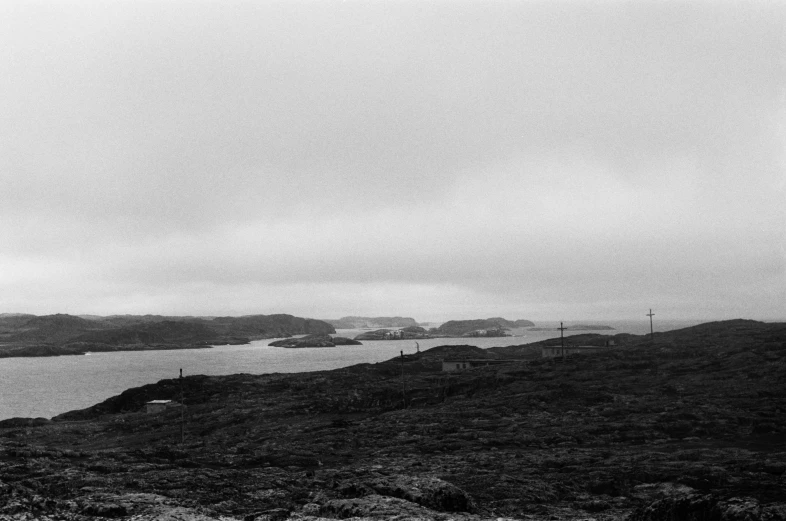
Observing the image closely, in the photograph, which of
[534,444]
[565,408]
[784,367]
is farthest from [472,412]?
[784,367]

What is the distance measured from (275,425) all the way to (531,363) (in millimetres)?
54705

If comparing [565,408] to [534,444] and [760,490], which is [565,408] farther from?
[760,490]

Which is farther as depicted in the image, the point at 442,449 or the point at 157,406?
the point at 157,406

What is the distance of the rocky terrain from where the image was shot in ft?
51.1

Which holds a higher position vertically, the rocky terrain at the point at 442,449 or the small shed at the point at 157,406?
the rocky terrain at the point at 442,449

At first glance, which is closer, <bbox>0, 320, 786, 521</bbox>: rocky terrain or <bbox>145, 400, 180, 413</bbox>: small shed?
<bbox>0, 320, 786, 521</bbox>: rocky terrain

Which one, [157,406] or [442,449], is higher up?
[442,449]

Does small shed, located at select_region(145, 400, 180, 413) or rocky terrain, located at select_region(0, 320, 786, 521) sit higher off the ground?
rocky terrain, located at select_region(0, 320, 786, 521)

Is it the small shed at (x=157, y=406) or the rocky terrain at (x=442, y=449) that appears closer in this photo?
the rocky terrain at (x=442, y=449)

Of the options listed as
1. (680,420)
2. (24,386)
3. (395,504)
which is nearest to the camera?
(395,504)

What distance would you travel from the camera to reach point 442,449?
34750 millimetres

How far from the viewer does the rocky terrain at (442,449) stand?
15570mm

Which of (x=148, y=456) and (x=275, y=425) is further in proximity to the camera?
(x=275, y=425)

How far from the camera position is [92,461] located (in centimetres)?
2636
